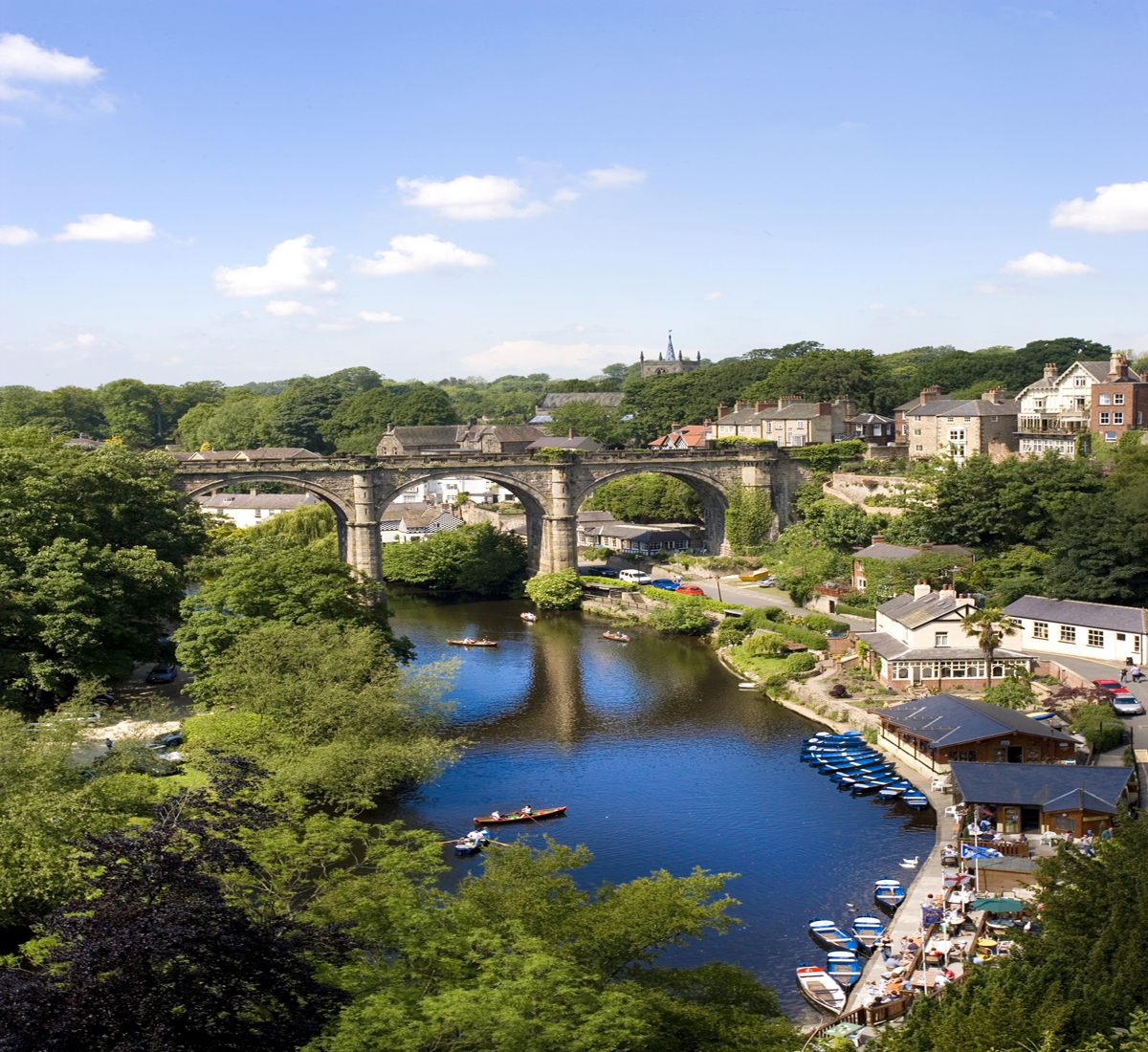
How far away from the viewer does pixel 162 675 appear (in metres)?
44.5

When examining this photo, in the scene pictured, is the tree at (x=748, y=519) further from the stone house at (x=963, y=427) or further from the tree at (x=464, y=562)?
the tree at (x=464, y=562)

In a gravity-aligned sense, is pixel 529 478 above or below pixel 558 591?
above

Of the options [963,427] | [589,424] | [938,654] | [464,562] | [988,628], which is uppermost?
[589,424]

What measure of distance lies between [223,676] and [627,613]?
30.6 metres

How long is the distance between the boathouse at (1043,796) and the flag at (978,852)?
1587 mm

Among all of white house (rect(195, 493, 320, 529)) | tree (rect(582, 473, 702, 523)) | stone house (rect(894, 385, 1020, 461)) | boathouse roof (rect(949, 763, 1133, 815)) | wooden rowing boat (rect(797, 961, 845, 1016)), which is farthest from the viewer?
white house (rect(195, 493, 320, 529))

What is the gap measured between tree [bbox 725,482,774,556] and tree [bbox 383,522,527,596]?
13.3m

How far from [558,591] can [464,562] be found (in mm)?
8415

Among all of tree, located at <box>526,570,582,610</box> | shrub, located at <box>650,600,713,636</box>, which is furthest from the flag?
tree, located at <box>526,570,582,610</box>

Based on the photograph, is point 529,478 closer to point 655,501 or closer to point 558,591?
point 558,591

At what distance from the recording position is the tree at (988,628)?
41.5 meters

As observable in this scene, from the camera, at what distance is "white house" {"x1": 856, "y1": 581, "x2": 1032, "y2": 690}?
43344 millimetres

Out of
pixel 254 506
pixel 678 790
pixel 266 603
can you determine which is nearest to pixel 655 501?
pixel 254 506

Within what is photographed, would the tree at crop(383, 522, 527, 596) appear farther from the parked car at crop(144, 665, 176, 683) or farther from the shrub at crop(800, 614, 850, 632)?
the parked car at crop(144, 665, 176, 683)
